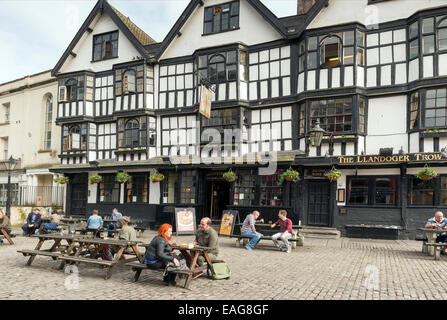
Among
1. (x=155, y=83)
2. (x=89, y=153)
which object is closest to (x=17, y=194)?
(x=89, y=153)

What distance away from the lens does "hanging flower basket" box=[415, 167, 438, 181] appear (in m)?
16.2

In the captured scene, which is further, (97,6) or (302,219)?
(97,6)

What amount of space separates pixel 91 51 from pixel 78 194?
32.6 ft

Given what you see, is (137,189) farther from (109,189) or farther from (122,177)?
(109,189)

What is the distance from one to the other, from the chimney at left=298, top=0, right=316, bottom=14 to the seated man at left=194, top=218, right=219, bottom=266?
56.1 ft

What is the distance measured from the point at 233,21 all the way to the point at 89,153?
1270 centimetres

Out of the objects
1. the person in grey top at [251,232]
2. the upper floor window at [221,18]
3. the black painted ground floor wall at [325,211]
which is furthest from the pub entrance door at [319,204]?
the upper floor window at [221,18]

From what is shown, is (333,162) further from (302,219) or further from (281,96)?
(281,96)

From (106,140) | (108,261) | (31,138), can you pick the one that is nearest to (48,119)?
(31,138)

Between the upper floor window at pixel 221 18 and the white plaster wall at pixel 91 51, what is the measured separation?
5.03 m

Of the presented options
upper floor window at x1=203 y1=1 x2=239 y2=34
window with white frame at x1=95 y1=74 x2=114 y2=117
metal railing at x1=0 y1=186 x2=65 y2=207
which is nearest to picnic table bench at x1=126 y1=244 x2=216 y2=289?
upper floor window at x1=203 y1=1 x2=239 y2=34

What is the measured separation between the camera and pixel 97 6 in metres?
25.7

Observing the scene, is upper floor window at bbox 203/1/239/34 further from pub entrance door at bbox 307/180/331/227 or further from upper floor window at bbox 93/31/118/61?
pub entrance door at bbox 307/180/331/227

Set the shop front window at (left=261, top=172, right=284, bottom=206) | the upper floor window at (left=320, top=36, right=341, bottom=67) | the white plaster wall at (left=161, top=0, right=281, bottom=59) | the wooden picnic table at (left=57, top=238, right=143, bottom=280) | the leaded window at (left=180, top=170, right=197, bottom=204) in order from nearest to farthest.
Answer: the wooden picnic table at (left=57, top=238, right=143, bottom=280) → the upper floor window at (left=320, top=36, right=341, bottom=67) → the shop front window at (left=261, top=172, right=284, bottom=206) → the white plaster wall at (left=161, top=0, right=281, bottom=59) → the leaded window at (left=180, top=170, right=197, bottom=204)
